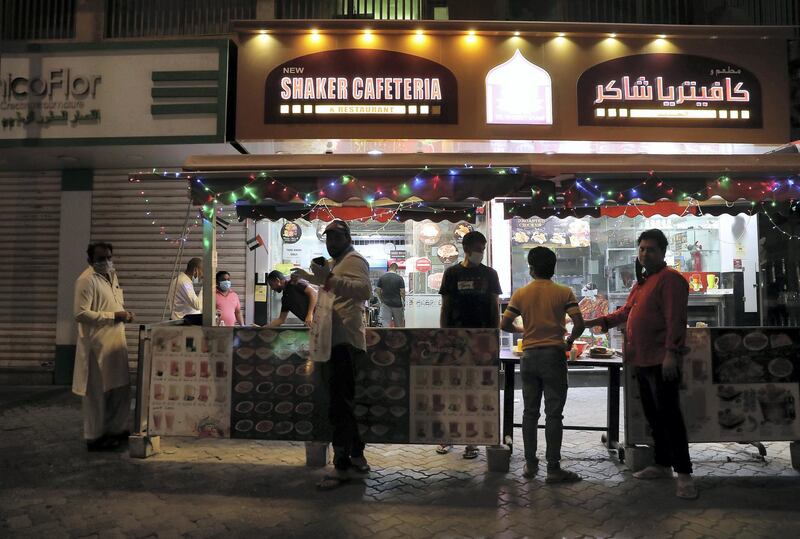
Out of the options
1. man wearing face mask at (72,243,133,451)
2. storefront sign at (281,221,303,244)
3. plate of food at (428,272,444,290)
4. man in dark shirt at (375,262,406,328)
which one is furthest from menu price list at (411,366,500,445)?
plate of food at (428,272,444,290)

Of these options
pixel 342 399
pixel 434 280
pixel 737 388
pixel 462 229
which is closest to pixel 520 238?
pixel 462 229

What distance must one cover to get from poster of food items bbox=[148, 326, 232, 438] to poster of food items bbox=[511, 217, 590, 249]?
6384 millimetres

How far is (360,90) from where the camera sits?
848 centimetres

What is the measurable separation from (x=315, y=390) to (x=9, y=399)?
19.7 ft

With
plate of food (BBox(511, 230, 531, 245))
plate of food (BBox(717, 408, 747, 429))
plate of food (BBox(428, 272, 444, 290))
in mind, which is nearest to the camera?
plate of food (BBox(717, 408, 747, 429))

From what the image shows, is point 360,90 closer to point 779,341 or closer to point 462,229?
point 462,229

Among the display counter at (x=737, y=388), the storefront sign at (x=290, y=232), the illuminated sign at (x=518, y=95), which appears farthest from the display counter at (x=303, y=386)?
the illuminated sign at (x=518, y=95)

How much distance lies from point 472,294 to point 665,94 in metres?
5.67

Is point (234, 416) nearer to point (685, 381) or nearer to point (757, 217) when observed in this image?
point (685, 381)

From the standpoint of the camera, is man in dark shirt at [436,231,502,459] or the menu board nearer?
the menu board

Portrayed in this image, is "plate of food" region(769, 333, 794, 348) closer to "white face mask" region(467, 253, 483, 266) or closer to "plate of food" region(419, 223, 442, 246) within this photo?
"white face mask" region(467, 253, 483, 266)

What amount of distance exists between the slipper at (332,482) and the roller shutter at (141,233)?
600 cm

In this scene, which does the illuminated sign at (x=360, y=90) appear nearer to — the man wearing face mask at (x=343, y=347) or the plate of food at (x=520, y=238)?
the plate of food at (x=520, y=238)

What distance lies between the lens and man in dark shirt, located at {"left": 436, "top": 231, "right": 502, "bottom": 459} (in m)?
5.44
